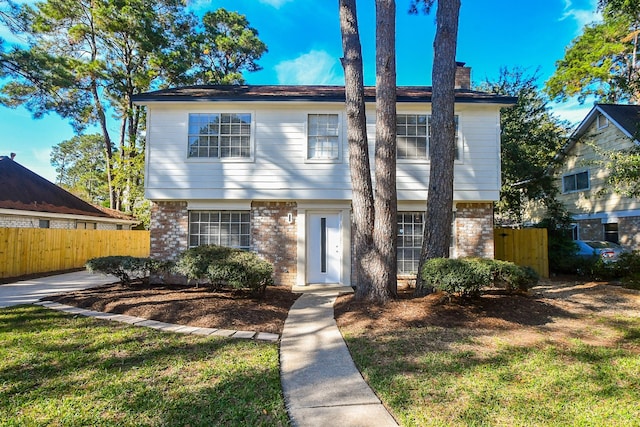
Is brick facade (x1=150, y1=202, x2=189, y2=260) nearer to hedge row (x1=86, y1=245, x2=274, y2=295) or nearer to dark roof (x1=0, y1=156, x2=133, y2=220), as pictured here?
hedge row (x1=86, y1=245, x2=274, y2=295)

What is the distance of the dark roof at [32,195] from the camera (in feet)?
48.7

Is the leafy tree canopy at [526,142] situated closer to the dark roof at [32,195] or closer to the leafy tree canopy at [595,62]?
the leafy tree canopy at [595,62]

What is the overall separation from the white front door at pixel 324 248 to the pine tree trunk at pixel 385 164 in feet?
10.0

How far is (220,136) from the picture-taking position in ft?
31.9

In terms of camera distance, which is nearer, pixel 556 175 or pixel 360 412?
pixel 360 412

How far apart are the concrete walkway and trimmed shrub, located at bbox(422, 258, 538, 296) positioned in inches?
79.1

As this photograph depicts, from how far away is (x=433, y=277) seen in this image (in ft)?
19.3

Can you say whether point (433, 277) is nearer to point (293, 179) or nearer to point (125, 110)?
point (293, 179)

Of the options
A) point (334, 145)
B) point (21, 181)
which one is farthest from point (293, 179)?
point (21, 181)

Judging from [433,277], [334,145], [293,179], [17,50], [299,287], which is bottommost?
[299,287]

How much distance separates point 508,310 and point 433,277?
5.35ft

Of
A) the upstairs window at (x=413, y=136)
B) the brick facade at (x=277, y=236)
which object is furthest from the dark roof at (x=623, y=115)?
the brick facade at (x=277, y=236)

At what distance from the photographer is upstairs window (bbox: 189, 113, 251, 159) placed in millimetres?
9703


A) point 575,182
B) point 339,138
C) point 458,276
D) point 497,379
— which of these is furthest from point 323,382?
point 575,182
